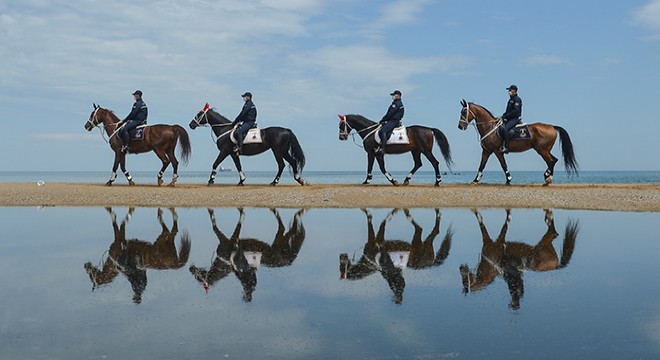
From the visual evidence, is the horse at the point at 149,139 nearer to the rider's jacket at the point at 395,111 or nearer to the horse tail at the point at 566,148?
the rider's jacket at the point at 395,111

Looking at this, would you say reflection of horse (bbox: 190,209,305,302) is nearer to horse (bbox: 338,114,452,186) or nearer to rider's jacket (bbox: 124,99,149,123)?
horse (bbox: 338,114,452,186)

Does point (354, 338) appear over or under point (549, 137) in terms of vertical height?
under

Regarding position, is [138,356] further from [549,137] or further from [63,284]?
[549,137]

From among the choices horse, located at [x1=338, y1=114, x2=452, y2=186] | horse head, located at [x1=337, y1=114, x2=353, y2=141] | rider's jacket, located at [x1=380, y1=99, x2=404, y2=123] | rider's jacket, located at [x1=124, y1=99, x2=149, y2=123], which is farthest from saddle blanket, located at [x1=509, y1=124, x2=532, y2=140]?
rider's jacket, located at [x1=124, y1=99, x2=149, y2=123]

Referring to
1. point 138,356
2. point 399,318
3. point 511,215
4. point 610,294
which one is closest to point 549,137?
point 511,215

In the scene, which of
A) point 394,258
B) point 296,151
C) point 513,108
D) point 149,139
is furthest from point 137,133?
point 394,258

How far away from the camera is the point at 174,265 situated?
338 inches

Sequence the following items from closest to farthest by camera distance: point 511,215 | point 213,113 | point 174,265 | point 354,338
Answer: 1. point 354,338
2. point 174,265
3. point 511,215
4. point 213,113

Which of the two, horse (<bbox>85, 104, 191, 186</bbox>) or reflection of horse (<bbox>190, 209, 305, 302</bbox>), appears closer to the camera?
reflection of horse (<bbox>190, 209, 305, 302</bbox>)

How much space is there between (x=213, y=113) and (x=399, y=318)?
709 inches

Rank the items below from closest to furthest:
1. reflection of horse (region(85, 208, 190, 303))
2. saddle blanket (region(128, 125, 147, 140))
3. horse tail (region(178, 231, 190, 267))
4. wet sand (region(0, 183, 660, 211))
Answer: reflection of horse (region(85, 208, 190, 303)) → horse tail (region(178, 231, 190, 267)) → wet sand (region(0, 183, 660, 211)) → saddle blanket (region(128, 125, 147, 140))

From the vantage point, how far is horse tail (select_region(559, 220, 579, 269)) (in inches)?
357

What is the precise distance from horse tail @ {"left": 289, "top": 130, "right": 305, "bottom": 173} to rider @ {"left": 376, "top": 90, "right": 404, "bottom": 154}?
9.83 ft

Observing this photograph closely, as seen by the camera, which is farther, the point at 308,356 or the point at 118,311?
the point at 118,311
